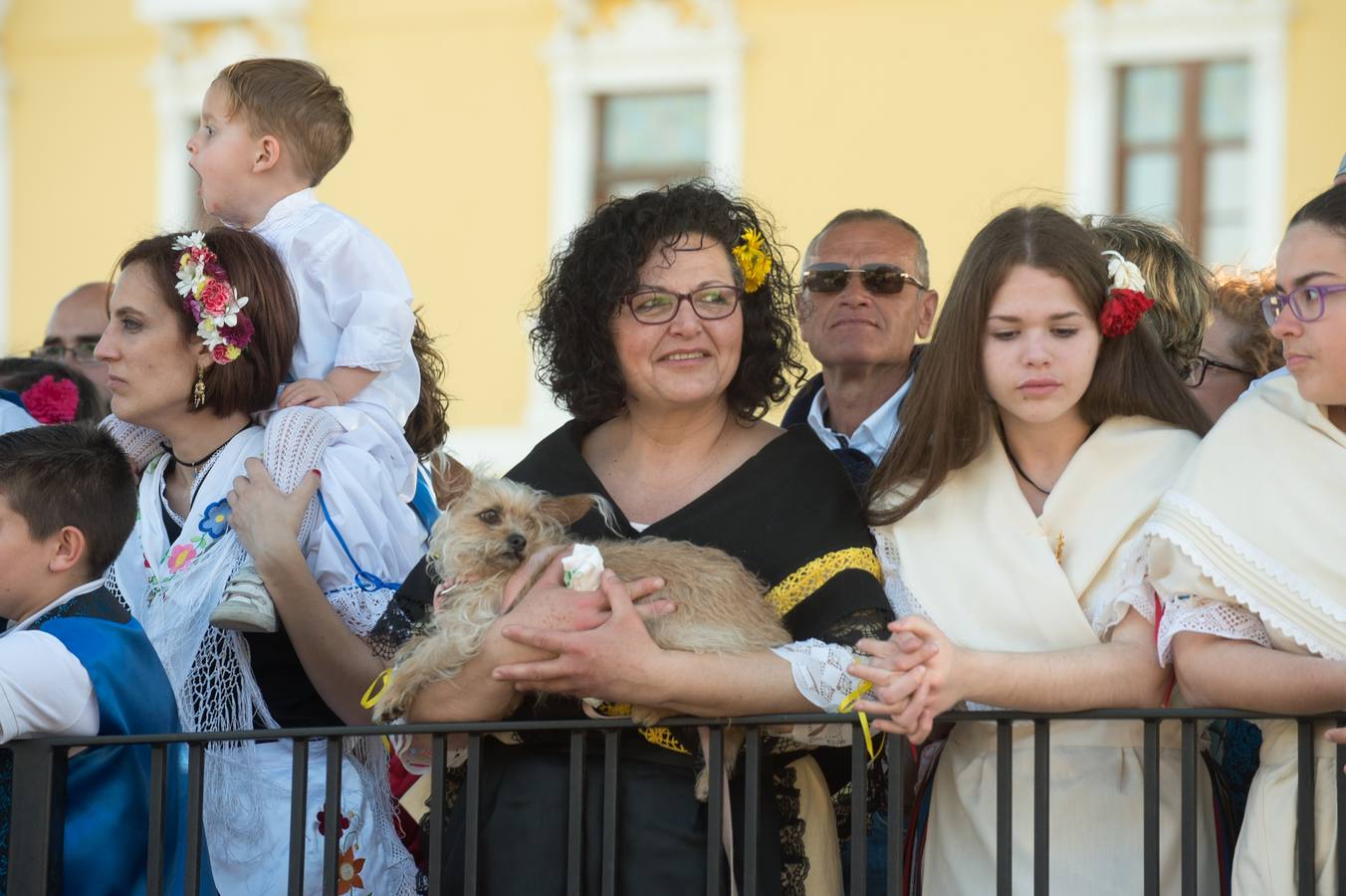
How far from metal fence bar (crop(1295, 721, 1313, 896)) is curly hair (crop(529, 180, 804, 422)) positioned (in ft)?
4.37

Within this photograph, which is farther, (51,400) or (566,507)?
(51,400)

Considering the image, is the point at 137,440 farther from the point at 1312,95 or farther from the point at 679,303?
the point at 1312,95

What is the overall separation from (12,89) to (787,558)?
16694 millimetres

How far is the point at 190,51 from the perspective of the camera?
59.1 ft

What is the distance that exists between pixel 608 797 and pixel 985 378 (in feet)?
3.79

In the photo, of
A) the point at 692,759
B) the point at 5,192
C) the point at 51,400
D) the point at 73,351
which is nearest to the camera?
the point at 692,759

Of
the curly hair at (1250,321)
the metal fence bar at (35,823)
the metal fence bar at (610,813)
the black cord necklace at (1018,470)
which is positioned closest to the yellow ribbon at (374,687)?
the metal fence bar at (610,813)

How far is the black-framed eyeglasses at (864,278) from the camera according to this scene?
585 centimetres

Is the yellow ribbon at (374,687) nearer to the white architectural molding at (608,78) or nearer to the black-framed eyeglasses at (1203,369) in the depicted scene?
the black-framed eyeglasses at (1203,369)

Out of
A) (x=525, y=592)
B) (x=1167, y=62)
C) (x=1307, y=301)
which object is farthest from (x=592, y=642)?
(x=1167, y=62)

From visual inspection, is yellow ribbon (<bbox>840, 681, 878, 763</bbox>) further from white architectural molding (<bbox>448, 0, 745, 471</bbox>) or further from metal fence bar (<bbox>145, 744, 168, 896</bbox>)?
white architectural molding (<bbox>448, 0, 745, 471</bbox>)

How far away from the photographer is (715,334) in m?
3.96

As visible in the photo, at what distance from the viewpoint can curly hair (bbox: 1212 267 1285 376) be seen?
15.7ft

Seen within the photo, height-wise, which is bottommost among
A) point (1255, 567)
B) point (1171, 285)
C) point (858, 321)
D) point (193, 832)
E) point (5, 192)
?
point (193, 832)
